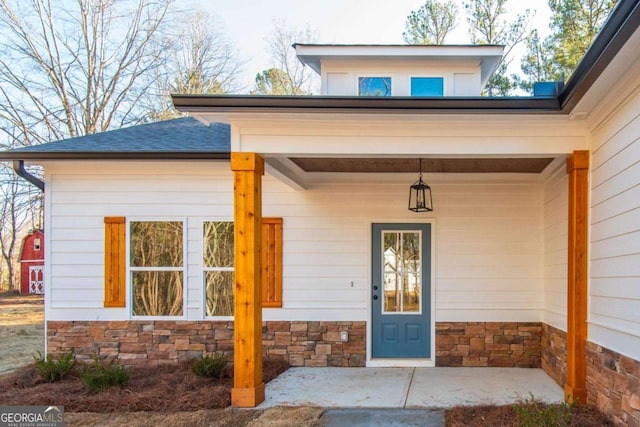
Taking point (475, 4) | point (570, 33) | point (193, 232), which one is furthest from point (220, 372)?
point (475, 4)

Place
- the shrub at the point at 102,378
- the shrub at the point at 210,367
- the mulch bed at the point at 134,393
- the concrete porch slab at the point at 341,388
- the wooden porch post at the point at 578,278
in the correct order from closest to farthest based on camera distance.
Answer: the wooden porch post at the point at 578,278 < the mulch bed at the point at 134,393 < the concrete porch slab at the point at 341,388 < the shrub at the point at 102,378 < the shrub at the point at 210,367

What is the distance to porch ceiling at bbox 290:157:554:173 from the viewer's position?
18.2ft

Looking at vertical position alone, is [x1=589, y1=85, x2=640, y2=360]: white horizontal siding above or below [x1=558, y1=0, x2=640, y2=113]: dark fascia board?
below

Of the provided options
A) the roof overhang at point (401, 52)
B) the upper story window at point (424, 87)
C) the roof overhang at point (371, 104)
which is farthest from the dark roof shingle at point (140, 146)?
the upper story window at point (424, 87)

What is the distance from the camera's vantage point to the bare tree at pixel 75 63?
1545 cm

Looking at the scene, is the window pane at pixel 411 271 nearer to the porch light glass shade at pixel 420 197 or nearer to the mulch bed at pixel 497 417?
the porch light glass shade at pixel 420 197

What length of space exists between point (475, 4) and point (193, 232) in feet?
42.6

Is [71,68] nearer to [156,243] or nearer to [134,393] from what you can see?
[156,243]

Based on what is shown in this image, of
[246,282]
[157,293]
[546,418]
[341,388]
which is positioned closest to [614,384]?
[546,418]

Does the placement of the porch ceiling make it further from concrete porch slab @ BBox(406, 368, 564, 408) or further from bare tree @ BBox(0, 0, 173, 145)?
bare tree @ BBox(0, 0, 173, 145)

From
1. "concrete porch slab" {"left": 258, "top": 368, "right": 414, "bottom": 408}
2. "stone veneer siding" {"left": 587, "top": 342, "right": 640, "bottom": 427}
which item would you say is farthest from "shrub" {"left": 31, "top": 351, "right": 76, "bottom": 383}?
"stone veneer siding" {"left": 587, "top": 342, "right": 640, "bottom": 427}

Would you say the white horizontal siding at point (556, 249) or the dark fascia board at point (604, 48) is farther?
the white horizontal siding at point (556, 249)

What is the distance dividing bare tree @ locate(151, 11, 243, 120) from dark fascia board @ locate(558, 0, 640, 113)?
14144mm
